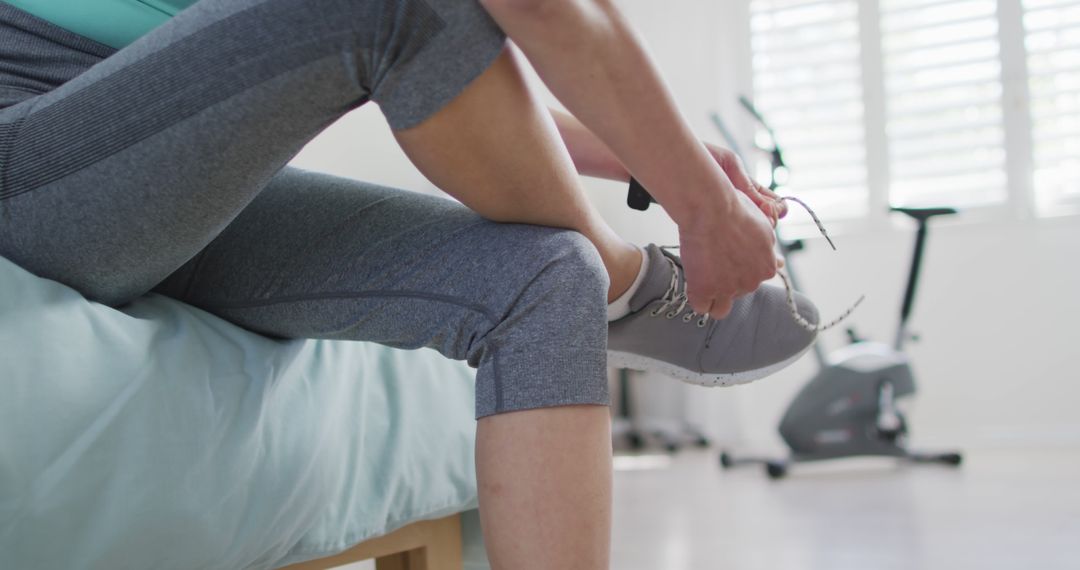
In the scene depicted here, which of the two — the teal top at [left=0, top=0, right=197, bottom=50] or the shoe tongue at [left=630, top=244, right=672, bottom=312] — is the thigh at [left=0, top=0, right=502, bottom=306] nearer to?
the teal top at [left=0, top=0, right=197, bottom=50]

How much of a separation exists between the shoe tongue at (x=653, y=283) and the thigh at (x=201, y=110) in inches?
14.6

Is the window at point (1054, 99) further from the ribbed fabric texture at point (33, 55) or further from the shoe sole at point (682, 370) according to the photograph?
the ribbed fabric texture at point (33, 55)

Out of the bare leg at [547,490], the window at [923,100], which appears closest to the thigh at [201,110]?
the bare leg at [547,490]

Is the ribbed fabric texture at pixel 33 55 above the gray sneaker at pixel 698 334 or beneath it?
above

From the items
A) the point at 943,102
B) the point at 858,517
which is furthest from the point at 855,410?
the point at 943,102

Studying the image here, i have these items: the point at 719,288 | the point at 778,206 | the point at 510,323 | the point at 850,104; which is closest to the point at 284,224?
the point at 510,323

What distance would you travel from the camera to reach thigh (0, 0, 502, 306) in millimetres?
569

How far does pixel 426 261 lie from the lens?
69 centimetres

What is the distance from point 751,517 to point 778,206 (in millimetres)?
1352

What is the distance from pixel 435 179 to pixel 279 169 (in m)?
0.12

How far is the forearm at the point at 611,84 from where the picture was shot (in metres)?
0.57

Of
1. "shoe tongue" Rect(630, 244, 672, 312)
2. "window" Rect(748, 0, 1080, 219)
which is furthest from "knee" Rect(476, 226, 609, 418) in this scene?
"window" Rect(748, 0, 1080, 219)

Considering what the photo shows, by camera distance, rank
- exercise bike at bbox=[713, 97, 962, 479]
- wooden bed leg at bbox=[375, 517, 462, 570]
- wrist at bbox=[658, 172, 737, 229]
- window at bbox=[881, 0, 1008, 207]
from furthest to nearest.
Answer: window at bbox=[881, 0, 1008, 207], exercise bike at bbox=[713, 97, 962, 479], wooden bed leg at bbox=[375, 517, 462, 570], wrist at bbox=[658, 172, 737, 229]

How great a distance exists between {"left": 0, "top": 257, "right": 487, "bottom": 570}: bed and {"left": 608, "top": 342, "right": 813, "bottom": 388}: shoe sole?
0.26m
